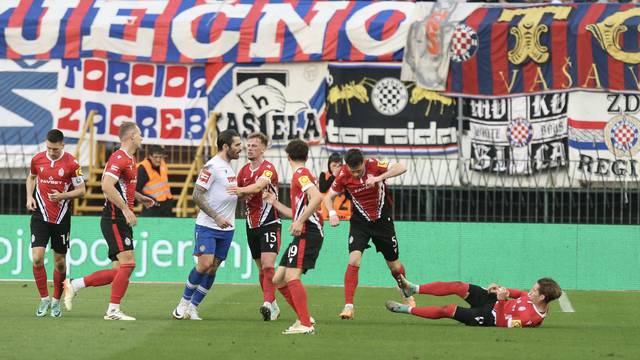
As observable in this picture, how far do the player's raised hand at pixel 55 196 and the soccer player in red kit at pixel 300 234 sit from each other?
2.40 meters

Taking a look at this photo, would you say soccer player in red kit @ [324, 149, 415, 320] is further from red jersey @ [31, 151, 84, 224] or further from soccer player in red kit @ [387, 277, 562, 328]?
red jersey @ [31, 151, 84, 224]

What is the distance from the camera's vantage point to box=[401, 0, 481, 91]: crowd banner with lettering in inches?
957

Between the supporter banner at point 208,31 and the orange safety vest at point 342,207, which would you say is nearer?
the orange safety vest at point 342,207

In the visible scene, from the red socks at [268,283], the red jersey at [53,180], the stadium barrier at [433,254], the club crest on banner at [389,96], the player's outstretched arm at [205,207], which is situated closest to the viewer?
the player's outstretched arm at [205,207]

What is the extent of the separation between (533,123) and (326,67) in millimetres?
4212

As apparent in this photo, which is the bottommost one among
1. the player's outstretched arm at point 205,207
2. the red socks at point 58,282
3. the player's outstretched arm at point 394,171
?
the red socks at point 58,282

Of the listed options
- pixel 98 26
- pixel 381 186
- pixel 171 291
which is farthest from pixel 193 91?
pixel 381 186

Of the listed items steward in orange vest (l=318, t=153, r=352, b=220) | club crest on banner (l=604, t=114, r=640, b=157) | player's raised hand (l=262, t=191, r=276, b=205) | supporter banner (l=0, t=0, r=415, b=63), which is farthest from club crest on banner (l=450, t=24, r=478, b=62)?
player's raised hand (l=262, t=191, r=276, b=205)

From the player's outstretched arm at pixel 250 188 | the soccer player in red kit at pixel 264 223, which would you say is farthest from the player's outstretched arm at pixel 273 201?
the soccer player in red kit at pixel 264 223

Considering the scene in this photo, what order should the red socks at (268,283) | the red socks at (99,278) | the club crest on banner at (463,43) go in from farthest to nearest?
the club crest on banner at (463,43)
the red socks at (99,278)
the red socks at (268,283)

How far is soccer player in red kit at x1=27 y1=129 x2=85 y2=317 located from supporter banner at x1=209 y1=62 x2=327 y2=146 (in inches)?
428

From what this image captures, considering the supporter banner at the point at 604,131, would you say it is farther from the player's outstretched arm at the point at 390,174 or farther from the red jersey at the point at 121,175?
the red jersey at the point at 121,175

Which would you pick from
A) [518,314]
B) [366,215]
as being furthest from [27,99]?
[518,314]

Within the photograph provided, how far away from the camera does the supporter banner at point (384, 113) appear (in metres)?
24.5
